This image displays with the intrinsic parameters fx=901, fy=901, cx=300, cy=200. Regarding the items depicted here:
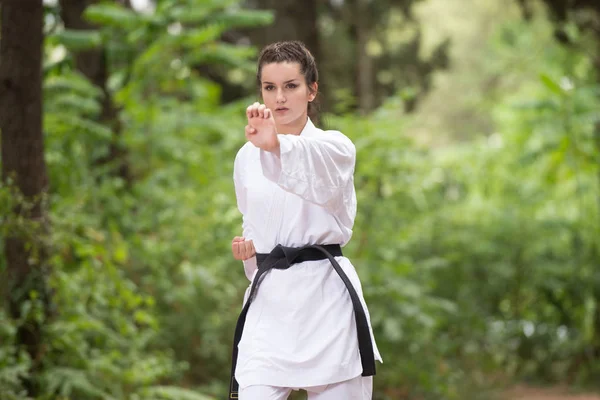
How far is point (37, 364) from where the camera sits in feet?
19.0

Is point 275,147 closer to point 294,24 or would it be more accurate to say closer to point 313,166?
point 313,166

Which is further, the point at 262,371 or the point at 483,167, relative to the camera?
the point at 483,167

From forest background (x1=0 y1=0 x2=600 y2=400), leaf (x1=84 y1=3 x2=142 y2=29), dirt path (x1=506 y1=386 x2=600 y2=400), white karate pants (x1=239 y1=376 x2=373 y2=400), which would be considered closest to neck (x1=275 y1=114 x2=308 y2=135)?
forest background (x1=0 y1=0 x2=600 y2=400)

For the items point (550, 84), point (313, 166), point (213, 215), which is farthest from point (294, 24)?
point (313, 166)

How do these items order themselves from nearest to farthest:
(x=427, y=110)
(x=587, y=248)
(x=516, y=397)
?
(x=516, y=397), (x=587, y=248), (x=427, y=110)

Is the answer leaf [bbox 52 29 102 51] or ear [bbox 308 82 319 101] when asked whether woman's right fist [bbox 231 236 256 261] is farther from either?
leaf [bbox 52 29 102 51]

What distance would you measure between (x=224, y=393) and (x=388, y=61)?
8.96m

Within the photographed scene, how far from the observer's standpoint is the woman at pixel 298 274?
10.4 feet

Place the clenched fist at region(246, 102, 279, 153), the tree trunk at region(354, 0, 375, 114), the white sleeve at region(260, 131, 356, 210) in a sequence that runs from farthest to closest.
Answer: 1. the tree trunk at region(354, 0, 375, 114)
2. the white sleeve at region(260, 131, 356, 210)
3. the clenched fist at region(246, 102, 279, 153)

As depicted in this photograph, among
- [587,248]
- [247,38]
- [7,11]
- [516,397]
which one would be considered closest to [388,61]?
[247,38]

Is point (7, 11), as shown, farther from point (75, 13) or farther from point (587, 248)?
point (587, 248)

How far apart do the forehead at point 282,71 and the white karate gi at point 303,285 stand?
22 centimetres

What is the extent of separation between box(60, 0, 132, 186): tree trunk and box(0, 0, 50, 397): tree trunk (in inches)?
104

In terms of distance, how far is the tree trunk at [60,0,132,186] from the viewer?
840 cm
